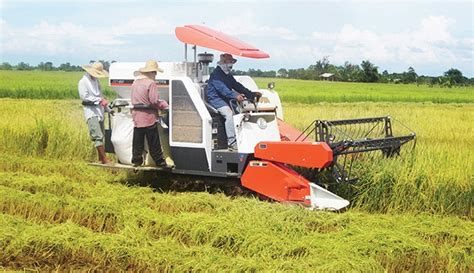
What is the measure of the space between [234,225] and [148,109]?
102 inches

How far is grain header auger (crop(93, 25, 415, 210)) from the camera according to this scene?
7.36 m

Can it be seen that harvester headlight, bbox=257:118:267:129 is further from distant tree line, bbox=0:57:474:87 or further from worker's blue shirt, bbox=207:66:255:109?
distant tree line, bbox=0:57:474:87

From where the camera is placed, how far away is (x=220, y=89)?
8.24 metres

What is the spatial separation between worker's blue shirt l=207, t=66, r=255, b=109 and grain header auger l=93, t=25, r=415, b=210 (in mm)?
116

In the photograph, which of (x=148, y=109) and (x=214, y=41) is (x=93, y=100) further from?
(x=214, y=41)

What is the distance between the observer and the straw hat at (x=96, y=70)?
9244 millimetres

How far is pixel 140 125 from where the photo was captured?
8234 mm

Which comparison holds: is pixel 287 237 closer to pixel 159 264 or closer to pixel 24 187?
pixel 159 264

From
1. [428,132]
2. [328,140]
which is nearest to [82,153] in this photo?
[328,140]

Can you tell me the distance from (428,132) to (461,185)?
7114 millimetres

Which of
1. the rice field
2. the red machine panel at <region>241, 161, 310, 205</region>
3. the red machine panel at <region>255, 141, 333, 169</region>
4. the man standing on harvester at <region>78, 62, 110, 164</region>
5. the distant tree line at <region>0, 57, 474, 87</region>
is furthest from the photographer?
the distant tree line at <region>0, 57, 474, 87</region>

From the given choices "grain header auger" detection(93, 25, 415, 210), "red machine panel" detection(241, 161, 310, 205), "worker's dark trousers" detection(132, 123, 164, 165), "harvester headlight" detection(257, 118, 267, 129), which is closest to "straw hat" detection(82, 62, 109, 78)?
"grain header auger" detection(93, 25, 415, 210)

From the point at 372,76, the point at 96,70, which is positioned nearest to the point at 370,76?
the point at 372,76

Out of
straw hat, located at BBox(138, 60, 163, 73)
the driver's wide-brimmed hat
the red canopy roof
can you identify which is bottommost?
straw hat, located at BBox(138, 60, 163, 73)
